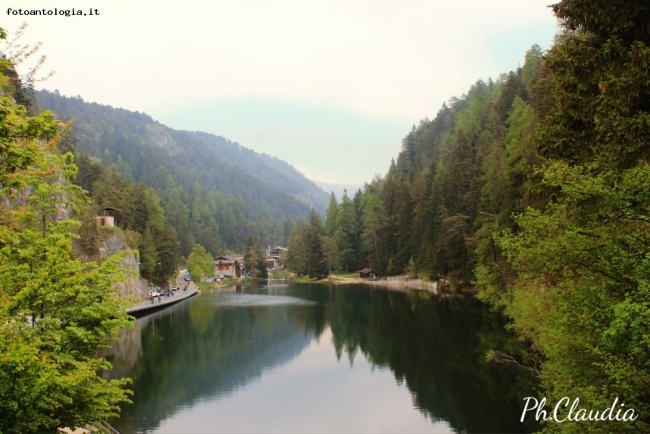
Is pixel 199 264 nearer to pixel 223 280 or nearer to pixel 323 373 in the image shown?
pixel 223 280

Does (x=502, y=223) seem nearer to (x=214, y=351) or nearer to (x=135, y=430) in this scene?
(x=214, y=351)

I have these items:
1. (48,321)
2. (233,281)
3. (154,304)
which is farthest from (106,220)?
(233,281)

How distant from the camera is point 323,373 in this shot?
108ft

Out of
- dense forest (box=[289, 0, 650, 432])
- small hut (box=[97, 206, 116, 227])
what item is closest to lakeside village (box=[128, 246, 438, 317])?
small hut (box=[97, 206, 116, 227])

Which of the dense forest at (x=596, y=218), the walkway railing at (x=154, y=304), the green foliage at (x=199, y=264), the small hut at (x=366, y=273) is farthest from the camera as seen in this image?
the green foliage at (x=199, y=264)

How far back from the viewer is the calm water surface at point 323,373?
2295cm

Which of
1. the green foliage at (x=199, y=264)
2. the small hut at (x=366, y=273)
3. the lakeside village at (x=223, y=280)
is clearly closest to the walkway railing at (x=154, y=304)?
the lakeside village at (x=223, y=280)

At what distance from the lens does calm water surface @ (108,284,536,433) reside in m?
23.0

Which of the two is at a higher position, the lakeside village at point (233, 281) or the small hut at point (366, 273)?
the small hut at point (366, 273)

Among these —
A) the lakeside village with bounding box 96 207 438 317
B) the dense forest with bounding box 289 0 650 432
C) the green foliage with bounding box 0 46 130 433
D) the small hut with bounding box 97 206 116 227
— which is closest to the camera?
the dense forest with bounding box 289 0 650 432

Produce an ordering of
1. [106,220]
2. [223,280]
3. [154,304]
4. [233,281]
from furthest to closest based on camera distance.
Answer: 1. [233,281]
2. [223,280]
3. [154,304]
4. [106,220]

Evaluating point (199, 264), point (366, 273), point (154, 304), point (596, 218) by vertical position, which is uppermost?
point (596, 218)

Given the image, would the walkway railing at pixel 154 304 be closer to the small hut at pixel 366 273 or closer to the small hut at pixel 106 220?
the small hut at pixel 106 220

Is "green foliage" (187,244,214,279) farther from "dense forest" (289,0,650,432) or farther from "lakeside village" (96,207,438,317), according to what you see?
"dense forest" (289,0,650,432)
